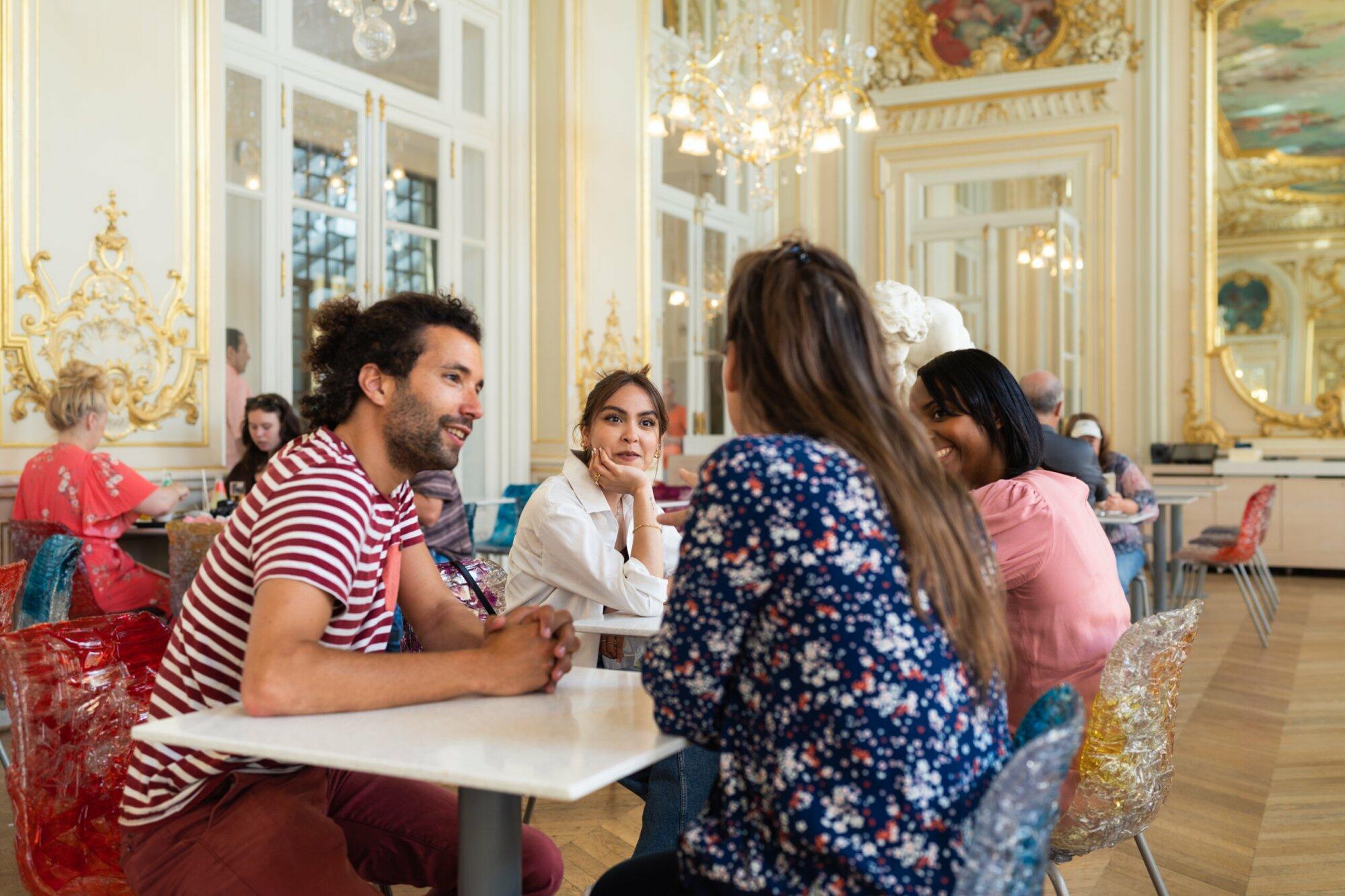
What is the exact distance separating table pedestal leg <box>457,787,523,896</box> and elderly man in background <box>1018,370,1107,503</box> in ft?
12.6

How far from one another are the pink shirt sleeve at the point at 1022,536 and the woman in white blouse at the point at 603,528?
824mm

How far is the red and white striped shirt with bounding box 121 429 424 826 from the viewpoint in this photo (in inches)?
57.6

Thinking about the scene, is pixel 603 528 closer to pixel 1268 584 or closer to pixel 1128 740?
pixel 1128 740

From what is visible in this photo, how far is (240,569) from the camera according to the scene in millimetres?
1528

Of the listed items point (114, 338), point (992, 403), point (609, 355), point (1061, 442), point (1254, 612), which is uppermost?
point (609, 355)

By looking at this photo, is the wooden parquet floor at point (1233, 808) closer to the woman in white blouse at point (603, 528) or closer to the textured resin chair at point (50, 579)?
the textured resin chair at point (50, 579)

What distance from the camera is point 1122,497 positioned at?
5.95 metres

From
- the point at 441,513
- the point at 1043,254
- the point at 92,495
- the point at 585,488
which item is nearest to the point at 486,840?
the point at 585,488

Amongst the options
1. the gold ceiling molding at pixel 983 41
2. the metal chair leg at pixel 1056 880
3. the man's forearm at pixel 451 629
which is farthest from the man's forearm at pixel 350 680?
the gold ceiling molding at pixel 983 41

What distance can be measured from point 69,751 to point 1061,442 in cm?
401

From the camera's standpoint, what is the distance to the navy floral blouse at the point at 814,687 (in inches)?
45.2

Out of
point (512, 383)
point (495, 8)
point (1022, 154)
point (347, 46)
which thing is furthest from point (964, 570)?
point (1022, 154)

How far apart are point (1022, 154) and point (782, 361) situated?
916 centimetres

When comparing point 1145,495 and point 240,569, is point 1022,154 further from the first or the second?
point 240,569
